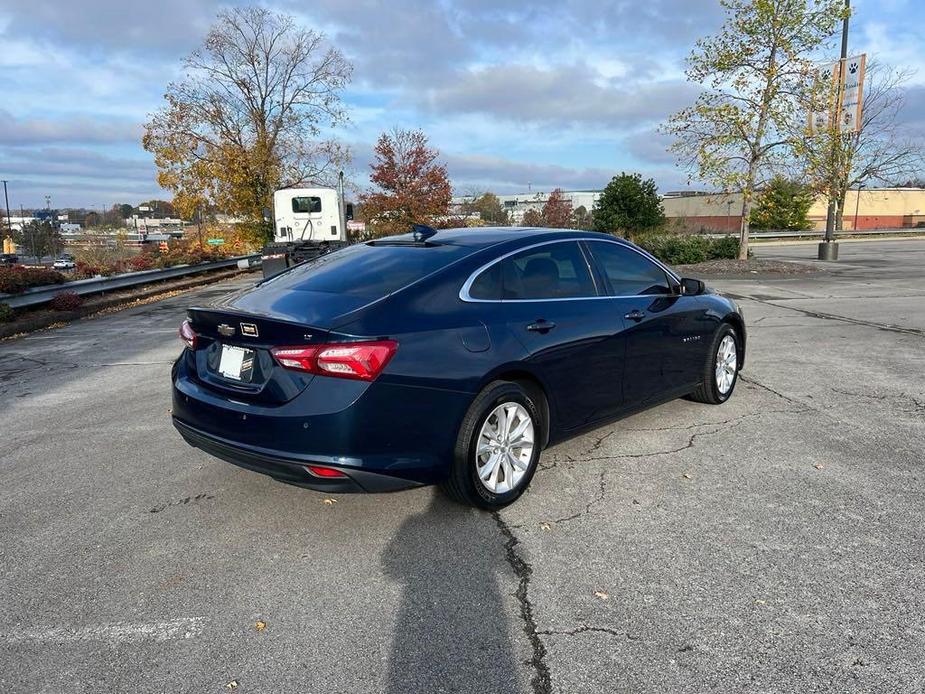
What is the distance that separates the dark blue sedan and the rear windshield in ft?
0.06

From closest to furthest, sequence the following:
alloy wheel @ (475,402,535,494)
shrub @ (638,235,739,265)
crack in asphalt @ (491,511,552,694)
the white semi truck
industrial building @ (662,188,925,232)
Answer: crack in asphalt @ (491,511,552,694), alloy wheel @ (475,402,535,494), shrub @ (638,235,739,265), the white semi truck, industrial building @ (662,188,925,232)

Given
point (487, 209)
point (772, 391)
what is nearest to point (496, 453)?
point (772, 391)

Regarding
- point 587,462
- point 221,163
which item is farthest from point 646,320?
point 221,163

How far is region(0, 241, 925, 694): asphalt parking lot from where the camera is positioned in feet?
8.41

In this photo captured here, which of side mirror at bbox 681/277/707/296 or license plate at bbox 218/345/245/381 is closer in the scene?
license plate at bbox 218/345/245/381

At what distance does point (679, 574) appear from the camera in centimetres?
318

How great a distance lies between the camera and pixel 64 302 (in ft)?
43.6

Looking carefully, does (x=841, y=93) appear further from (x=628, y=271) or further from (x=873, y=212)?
(x=873, y=212)

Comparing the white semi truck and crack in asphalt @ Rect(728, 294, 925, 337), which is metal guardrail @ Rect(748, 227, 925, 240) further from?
crack in asphalt @ Rect(728, 294, 925, 337)

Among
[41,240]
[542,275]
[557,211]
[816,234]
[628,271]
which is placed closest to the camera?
[542,275]

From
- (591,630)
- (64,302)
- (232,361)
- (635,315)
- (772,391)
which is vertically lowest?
(591,630)

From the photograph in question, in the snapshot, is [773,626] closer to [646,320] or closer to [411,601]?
[411,601]

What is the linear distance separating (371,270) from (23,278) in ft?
36.8

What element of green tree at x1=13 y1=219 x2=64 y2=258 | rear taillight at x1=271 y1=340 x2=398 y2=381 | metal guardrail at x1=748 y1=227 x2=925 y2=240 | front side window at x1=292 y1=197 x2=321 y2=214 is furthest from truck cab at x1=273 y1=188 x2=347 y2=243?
green tree at x1=13 y1=219 x2=64 y2=258
